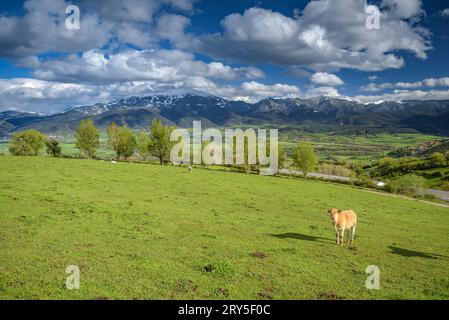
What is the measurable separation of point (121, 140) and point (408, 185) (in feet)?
303

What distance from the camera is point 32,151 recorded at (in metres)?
114

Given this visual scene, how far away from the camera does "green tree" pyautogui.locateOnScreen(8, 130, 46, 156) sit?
112 metres

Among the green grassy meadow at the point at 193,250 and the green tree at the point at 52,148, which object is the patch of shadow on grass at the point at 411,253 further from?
the green tree at the point at 52,148

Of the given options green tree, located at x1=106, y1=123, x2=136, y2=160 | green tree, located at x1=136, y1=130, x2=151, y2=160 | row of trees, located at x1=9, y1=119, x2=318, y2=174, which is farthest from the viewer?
green tree, located at x1=136, y1=130, x2=151, y2=160

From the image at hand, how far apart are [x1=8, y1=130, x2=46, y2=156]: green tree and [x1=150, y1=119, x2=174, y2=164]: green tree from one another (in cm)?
4277

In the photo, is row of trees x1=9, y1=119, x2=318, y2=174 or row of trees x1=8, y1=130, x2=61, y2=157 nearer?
row of trees x1=9, y1=119, x2=318, y2=174

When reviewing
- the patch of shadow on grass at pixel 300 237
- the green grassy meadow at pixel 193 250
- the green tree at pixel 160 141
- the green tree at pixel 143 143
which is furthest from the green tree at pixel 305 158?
the patch of shadow on grass at pixel 300 237

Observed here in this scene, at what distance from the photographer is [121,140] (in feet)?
357

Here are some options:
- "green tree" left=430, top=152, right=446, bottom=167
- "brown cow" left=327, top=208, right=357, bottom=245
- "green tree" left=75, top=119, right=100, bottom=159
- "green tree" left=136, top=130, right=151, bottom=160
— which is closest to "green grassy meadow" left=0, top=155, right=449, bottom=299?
"brown cow" left=327, top=208, right=357, bottom=245

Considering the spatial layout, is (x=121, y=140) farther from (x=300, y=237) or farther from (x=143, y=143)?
(x=300, y=237)

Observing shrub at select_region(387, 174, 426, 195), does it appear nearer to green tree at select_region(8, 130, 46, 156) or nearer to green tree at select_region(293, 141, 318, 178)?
green tree at select_region(293, 141, 318, 178)

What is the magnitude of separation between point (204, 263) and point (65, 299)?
7.23 metres
